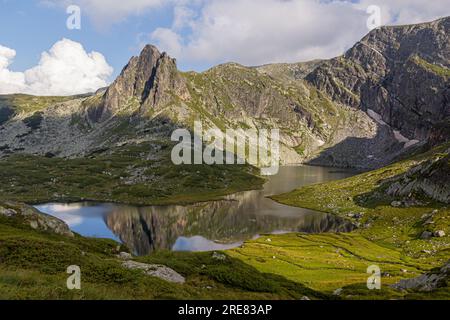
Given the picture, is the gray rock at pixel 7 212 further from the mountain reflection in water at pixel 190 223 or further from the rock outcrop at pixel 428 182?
the rock outcrop at pixel 428 182

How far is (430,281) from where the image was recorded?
153 ft

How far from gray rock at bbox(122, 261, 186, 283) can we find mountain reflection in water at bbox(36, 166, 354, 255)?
6857cm

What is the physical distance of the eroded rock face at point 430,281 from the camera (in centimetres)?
4425

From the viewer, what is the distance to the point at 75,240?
183ft

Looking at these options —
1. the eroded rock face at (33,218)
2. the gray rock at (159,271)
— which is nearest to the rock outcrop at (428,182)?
the gray rock at (159,271)

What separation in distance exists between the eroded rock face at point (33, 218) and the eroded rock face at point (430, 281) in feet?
167

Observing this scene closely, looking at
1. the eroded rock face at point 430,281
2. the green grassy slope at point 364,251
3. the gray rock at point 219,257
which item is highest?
the gray rock at point 219,257

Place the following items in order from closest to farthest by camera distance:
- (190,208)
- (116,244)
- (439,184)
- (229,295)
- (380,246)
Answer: (229,295), (116,244), (380,246), (439,184), (190,208)

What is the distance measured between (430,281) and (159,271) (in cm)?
3378

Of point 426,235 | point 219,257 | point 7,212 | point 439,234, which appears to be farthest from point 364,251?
point 7,212

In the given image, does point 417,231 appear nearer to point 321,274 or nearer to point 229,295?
point 321,274
